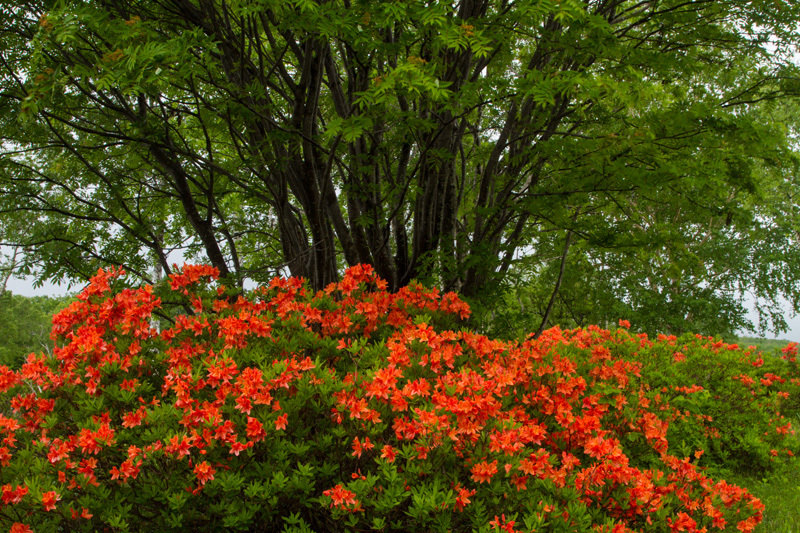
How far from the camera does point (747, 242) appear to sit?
1800 cm

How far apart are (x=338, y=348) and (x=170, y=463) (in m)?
1.22

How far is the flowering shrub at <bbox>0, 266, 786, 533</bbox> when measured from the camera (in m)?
2.59

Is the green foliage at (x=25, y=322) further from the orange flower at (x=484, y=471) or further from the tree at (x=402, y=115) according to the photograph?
the orange flower at (x=484, y=471)

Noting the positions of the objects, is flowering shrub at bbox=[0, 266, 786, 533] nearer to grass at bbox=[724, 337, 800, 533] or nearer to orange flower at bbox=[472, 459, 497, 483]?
orange flower at bbox=[472, 459, 497, 483]

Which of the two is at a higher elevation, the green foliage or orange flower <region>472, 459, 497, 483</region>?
the green foliage

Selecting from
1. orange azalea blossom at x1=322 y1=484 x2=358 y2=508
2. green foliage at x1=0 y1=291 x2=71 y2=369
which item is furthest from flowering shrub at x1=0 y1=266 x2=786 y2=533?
green foliage at x1=0 y1=291 x2=71 y2=369

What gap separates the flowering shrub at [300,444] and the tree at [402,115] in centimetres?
151

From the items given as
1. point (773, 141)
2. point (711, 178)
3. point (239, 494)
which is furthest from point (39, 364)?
point (773, 141)

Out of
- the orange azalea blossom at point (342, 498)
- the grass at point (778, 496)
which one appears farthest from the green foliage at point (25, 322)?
the grass at point (778, 496)

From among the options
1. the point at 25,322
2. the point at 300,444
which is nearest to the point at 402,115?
the point at 300,444

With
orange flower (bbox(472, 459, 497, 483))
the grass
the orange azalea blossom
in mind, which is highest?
orange flower (bbox(472, 459, 497, 483))

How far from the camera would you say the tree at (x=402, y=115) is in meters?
3.58

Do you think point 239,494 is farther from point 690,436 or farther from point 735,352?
point 735,352

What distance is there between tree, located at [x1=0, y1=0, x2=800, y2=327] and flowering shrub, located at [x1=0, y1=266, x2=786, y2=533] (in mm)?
1507
